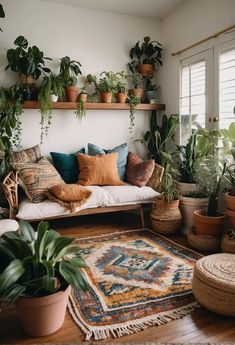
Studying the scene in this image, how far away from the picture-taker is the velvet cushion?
3.51m

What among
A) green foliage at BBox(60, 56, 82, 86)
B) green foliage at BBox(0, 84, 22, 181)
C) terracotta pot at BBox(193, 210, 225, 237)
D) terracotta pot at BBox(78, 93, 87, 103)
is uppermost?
green foliage at BBox(60, 56, 82, 86)

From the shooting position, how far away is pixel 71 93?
12.2ft

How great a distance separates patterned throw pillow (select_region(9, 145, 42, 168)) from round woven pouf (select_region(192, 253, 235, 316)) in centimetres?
224

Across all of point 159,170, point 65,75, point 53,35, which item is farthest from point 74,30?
point 159,170

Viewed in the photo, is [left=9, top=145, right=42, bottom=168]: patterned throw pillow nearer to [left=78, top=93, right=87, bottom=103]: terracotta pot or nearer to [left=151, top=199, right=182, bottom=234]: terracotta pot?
[left=78, top=93, right=87, bottom=103]: terracotta pot

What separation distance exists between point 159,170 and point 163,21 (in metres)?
2.22

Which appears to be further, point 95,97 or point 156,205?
point 95,97

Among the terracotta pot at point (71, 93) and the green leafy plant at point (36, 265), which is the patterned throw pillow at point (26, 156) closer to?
the terracotta pot at point (71, 93)

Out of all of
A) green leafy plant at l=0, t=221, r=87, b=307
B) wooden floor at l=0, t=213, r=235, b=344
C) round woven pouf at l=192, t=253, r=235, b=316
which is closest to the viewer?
→ green leafy plant at l=0, t=221, r=87, b=307

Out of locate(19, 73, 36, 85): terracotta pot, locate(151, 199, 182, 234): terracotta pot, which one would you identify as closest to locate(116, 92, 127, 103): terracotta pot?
locate(19, 73, 36, 85): terracotta pot

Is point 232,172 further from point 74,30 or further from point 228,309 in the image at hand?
point 74,30

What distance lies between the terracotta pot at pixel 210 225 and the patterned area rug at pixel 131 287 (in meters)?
0.25

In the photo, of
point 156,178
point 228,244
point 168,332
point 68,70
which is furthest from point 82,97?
point 168,332

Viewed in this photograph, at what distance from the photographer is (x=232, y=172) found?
2.80 metres
